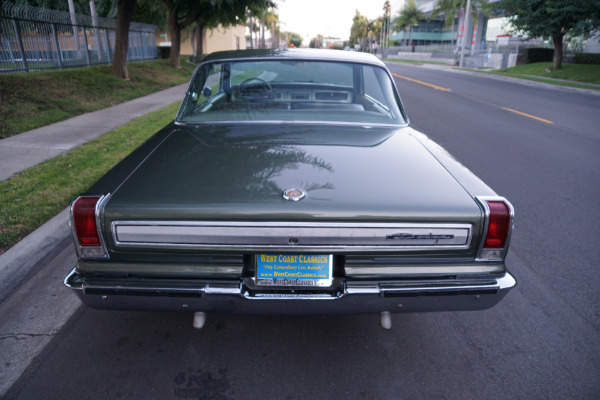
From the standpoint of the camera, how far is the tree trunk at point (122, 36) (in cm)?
1612

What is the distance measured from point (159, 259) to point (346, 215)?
0.96m

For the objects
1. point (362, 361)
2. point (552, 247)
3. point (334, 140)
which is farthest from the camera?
point (552, 247)

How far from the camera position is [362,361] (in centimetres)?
260

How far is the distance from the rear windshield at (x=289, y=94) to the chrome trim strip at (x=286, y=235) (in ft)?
4.67

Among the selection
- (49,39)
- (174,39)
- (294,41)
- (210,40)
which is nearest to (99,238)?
(49,39)

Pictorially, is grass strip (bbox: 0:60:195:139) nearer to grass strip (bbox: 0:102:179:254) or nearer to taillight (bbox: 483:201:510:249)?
grass strip (bbox: 0:102:179:254)

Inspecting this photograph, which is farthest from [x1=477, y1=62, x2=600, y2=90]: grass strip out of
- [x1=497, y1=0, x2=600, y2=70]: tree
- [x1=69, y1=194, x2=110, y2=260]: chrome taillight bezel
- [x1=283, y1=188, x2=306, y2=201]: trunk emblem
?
[x1=69, y1=194, x2=110, y2=260]: chrome taillight bezel

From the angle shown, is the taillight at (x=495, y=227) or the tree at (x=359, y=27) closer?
the taillight at (x=495, y=227)

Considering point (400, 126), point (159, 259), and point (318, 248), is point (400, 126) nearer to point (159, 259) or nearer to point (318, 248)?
point (318, 248)

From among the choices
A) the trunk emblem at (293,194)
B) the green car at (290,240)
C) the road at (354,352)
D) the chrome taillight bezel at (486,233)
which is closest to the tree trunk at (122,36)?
the road at (354,352)

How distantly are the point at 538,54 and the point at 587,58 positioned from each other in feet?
21.4

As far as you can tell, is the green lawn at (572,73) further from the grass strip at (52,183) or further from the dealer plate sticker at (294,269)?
the dealer plate sticker at (294,269)

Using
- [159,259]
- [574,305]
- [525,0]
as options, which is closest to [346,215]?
[159,259]

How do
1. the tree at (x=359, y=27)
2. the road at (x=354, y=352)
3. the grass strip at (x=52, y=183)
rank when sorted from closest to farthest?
the road at (x=354, y=352) → the grass strip at (x=52, y=183) → the tree at (x=359, y=27)
